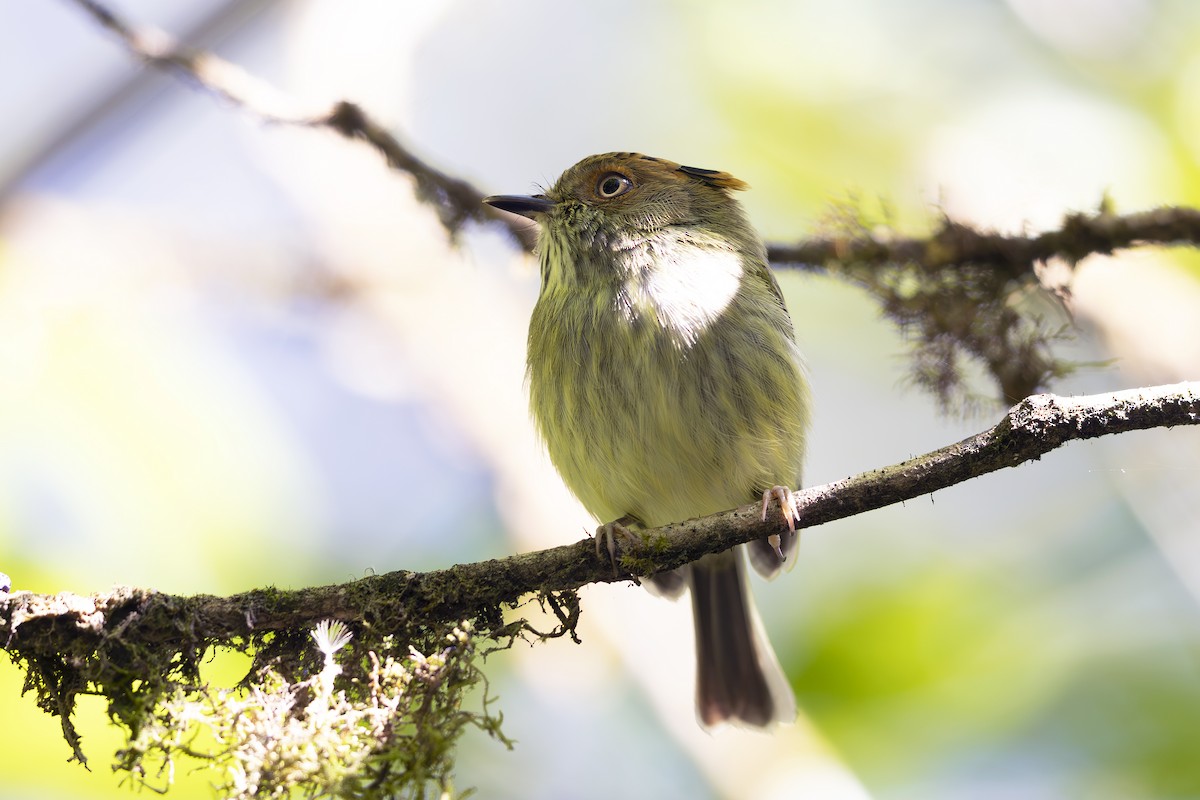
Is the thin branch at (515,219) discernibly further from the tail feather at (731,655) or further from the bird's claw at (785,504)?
the bird's claw at (785,504)

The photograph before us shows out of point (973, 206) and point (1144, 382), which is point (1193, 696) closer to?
point (1144, 382)

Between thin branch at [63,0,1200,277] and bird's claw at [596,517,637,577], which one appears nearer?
bird's claw at [596,517,637,577]

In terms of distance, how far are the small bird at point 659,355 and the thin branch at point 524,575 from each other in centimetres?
18

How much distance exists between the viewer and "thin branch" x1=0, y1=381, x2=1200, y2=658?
2.28m

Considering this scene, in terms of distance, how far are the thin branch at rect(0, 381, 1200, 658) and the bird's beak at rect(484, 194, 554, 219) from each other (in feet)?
5.75

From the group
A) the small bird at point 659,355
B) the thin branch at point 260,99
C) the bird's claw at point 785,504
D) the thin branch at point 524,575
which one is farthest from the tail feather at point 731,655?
the thin branch at point 260,99

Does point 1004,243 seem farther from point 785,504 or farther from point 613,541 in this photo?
point 613,541

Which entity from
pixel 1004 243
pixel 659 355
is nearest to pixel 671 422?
pixel 659 355

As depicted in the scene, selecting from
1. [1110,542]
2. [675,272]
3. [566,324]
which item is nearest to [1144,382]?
[1110,542]

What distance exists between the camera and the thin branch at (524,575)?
7.49ft

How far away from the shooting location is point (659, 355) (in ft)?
10.6

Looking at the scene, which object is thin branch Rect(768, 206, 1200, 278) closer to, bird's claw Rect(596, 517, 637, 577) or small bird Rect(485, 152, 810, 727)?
small bird Rect(485, 152, 810, 727)

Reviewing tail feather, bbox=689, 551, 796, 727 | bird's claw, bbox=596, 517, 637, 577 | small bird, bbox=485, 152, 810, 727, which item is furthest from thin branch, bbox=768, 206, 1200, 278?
bird's claw, bbox=596, 517, 637, 577

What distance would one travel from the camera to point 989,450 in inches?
91.4
